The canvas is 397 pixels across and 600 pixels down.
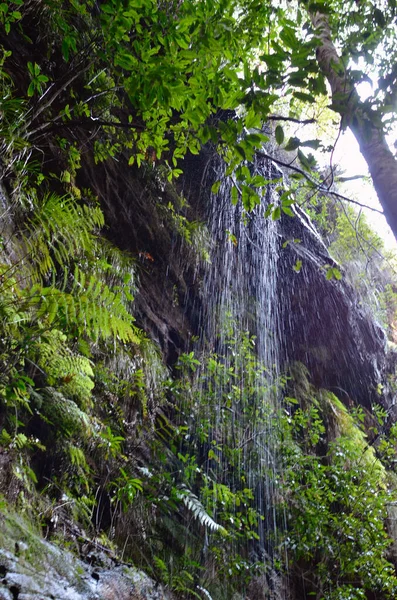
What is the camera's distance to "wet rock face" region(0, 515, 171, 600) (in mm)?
1736

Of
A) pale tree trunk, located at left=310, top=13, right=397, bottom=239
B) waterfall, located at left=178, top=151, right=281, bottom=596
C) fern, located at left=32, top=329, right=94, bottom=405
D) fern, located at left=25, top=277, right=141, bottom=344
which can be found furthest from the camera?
waterfall, located at left=178, top=151, right=281, bottom=596

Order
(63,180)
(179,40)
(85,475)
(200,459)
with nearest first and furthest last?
(179,40) → (85,475) → (63,180) → (200,459)

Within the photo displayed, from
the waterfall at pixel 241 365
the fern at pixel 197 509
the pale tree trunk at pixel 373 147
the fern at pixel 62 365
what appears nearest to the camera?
the pale tree trunk at pixel 373 147

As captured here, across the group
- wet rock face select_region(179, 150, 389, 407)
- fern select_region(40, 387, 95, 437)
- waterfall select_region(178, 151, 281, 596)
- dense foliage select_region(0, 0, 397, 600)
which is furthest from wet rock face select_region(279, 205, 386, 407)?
fern select_region(40, 387, 95, 437)

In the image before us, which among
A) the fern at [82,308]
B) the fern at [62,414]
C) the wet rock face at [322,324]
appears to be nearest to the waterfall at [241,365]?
the wet rock face at [322,324]

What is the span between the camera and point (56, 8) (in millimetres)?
3432

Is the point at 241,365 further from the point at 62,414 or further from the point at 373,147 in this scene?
the point at 373,147

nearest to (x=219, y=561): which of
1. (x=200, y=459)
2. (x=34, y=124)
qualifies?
(x=200, y=459)

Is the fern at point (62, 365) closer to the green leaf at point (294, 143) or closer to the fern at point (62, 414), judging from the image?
the fern at point (62, 414)

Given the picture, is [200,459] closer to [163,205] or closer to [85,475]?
[85,475]

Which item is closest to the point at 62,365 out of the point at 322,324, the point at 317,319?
the point at 317,319

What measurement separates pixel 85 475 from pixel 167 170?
157 inches

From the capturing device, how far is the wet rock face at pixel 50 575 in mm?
1736

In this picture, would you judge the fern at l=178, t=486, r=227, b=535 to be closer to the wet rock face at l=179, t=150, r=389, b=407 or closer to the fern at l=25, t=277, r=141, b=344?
the fern at l=25, t=277, r=141, b=344
